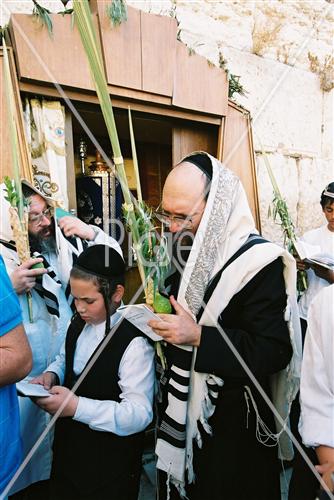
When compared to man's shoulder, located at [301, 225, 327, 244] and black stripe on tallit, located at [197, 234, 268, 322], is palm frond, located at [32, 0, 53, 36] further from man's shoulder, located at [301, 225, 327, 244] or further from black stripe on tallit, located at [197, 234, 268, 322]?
man's shoulder, located at [301, 225, 327, 244]

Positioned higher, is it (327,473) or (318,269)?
(318,269)

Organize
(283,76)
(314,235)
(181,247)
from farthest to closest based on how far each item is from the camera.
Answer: (283,76) → (314,235) → (181,247)

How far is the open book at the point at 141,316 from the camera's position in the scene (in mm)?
1283

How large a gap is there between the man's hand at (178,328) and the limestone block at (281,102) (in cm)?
303

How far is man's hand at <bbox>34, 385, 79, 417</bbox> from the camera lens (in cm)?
127

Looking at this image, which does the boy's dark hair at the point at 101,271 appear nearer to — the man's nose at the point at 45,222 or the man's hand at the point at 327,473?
the man's nose at the point at 45,222

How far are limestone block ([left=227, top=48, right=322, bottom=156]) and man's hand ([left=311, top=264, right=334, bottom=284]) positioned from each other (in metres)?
1.93

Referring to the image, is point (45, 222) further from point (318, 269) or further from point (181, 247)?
point (318, 269)

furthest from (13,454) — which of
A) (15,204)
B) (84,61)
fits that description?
(84,61)

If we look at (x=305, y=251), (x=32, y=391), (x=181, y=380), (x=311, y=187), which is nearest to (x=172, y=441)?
(x=181, y=380)

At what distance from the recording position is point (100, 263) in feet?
4.92

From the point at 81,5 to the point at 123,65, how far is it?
1.82 m

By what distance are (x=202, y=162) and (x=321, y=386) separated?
1.02m

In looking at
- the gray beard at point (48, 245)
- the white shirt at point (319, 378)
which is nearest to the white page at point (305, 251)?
the white shirt at point (319, 378)
